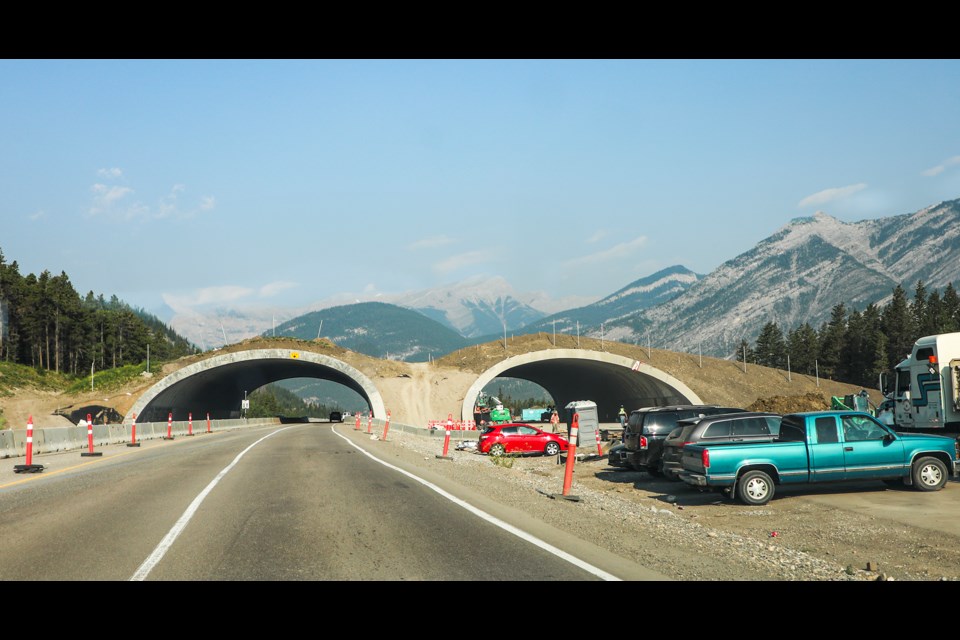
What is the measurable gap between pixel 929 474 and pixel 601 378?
59.4 metres

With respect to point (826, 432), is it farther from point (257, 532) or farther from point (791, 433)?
point (257, 532)

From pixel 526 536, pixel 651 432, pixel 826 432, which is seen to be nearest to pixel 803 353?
pixel 651 432

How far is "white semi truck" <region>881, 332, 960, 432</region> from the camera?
22.1 meters

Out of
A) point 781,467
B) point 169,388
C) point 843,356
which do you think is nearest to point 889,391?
point 781,467

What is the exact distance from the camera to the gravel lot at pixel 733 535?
9.25 meters

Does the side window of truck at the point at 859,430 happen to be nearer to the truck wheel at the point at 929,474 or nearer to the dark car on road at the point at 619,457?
the truck wheel at the point at 929,474

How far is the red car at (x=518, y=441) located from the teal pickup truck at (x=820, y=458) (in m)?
16.4

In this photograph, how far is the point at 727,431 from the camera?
17.5 metres

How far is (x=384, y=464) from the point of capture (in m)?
23.4

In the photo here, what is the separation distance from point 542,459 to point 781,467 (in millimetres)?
16725

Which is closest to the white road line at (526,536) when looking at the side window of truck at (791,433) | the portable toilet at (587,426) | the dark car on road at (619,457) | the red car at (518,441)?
the side window of truck at (791,433)

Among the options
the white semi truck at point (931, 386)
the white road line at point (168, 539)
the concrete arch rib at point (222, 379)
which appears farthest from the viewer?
the concrete arch rib at point (222, 379)

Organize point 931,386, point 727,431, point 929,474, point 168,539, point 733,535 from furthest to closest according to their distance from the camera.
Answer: point 931,386, point 727,431, point 929,474, point 733,535, point 168,539

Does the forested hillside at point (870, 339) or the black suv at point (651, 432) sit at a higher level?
the forested hillside at point (870, 339)
